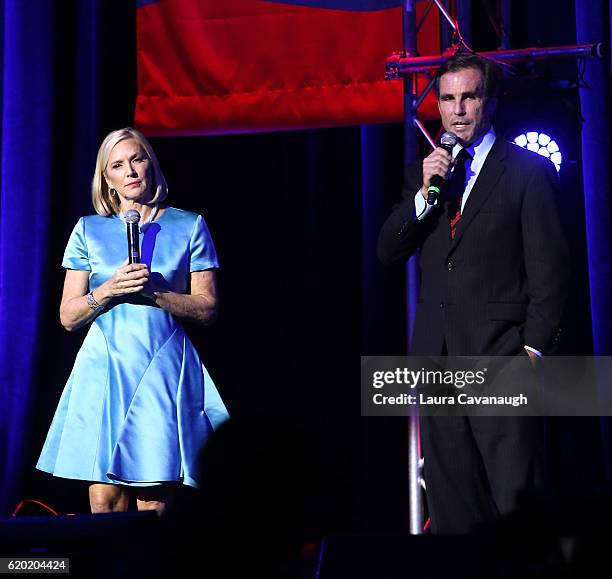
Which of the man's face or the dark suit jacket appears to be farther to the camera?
the man's face

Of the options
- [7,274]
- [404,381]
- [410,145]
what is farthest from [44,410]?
[410,145]

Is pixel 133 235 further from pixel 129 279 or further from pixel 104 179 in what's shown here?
pixel 104 179

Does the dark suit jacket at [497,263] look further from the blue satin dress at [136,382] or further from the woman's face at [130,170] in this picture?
the woman's face at [130,170]

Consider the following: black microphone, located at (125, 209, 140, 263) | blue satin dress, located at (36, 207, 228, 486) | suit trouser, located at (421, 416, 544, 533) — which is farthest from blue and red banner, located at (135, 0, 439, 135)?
suit trouser, located at (421, 416, 544, 533)

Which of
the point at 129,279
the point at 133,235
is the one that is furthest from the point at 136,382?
the point at 133,235

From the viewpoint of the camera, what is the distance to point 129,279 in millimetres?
3051

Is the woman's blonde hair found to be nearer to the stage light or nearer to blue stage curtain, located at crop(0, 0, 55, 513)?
blue stage curtain, located at crop(0, 0, 55, 513)

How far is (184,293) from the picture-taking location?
3.31 meters

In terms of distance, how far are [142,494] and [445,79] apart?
65.4 inches

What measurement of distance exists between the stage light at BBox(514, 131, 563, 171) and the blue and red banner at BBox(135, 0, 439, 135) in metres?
0.69

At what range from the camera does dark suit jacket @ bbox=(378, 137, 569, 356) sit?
286cm

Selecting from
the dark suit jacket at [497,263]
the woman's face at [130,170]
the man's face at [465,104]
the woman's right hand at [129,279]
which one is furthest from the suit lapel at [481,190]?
the woman's face at [130,170]

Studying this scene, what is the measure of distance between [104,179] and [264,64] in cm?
121

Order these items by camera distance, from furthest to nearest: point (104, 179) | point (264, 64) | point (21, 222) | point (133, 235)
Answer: point (264, 64)
point (21, 222)
point (104, 179)
point (133, 235)
